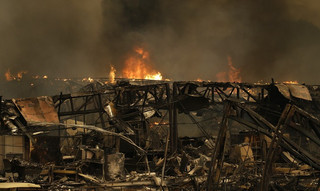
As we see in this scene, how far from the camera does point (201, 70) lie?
59.3m

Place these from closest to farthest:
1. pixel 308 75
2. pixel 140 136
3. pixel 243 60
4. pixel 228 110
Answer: pixel 228 110
pixel 140 136
pixel 308 75
pixel 243 60

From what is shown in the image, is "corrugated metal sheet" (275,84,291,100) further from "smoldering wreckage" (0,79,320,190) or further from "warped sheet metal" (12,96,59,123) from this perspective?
"warped sheet metal" (12,96,59,123)

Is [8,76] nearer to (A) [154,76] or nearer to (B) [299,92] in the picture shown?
(A) [154,76]

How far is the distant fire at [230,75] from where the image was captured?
58469 millimetres

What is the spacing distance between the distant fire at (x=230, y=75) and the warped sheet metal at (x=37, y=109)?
4242 centimetres

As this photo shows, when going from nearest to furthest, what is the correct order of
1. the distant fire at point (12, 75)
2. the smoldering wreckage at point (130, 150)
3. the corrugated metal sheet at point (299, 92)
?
1. the smoldering wreckage at point (130, 150)
2. the corrugated metal sheet at point (299, 92)
3. the distant fire at point (12, 75)

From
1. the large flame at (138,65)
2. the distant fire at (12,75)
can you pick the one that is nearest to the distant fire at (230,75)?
the large flame at (138,65)

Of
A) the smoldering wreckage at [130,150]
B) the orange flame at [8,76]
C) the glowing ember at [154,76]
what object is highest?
the glowing ember at [154,76]

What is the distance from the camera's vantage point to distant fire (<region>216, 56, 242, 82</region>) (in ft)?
192

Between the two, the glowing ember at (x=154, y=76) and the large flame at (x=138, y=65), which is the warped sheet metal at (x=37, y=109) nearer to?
the glowing ember at (x=154, y=76)

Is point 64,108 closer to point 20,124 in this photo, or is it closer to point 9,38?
point 20,124

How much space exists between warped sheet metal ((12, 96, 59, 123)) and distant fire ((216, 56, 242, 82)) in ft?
139

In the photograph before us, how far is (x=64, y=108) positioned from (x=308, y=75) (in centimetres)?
3335

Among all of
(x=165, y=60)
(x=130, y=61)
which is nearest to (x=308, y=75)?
(x=165, y=60)
